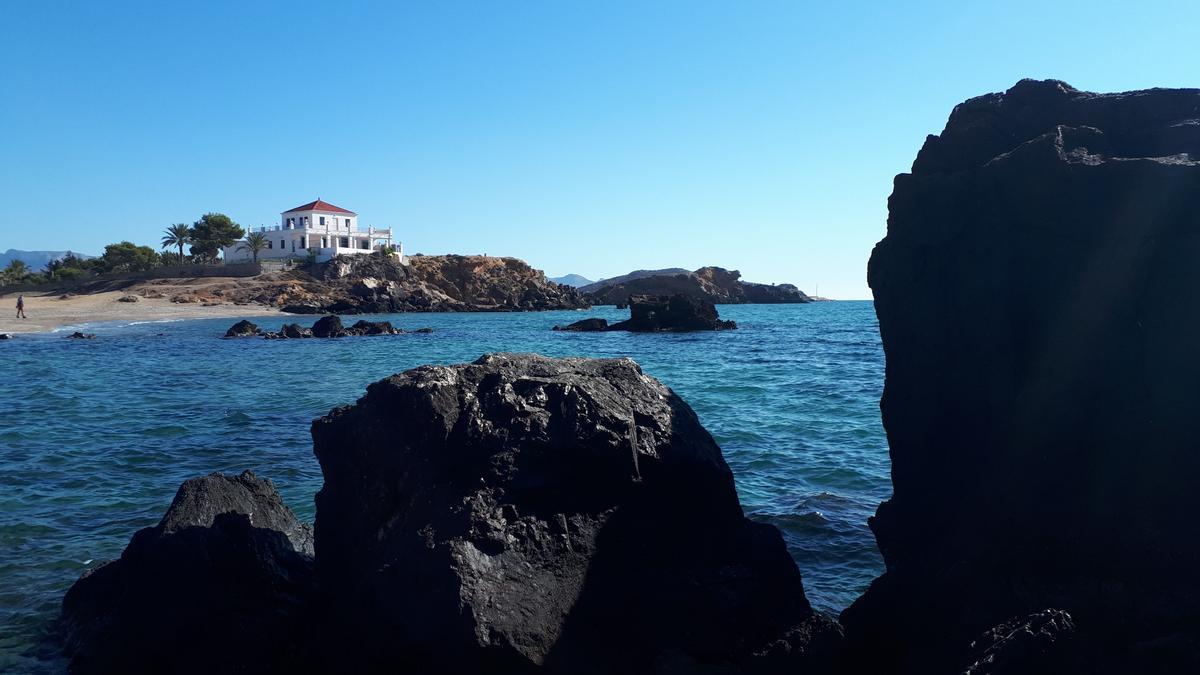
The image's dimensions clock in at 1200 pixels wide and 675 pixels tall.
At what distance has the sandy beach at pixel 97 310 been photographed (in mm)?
52000

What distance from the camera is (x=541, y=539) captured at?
551 cm

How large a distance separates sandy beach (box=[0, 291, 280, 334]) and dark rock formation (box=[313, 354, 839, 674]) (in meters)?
49.9

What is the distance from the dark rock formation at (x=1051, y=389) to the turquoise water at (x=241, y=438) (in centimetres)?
221

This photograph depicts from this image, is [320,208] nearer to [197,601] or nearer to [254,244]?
[254,244]

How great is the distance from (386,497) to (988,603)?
4111 mm

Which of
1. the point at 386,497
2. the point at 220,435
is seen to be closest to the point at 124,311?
the point at 220,435

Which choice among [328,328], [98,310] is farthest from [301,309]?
[328,328]

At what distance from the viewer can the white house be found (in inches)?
3733

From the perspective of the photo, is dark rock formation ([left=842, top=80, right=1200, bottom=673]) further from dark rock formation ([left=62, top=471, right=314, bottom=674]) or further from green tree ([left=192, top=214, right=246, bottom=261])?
green tree ([left=192, top=214, right=246, bottom=261])

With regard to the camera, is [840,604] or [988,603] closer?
[988,603]

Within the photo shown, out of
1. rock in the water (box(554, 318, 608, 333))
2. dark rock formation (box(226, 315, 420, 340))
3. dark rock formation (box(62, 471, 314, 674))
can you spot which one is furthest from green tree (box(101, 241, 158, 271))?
dark rock formation (box(62, 471, 314, 674))

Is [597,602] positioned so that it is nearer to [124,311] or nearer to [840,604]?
[840,604]

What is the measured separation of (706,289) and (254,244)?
6685 cm

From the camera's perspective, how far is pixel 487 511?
5457 mm
